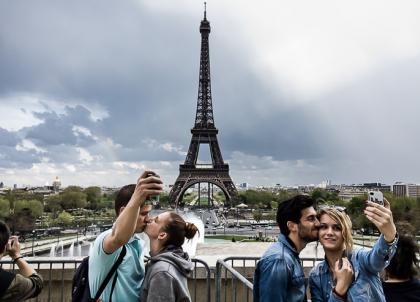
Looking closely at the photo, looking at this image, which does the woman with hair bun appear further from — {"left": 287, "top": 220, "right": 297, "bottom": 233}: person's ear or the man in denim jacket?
{"left": 287, "top": 220, "right": 297, "bottom": 233}: person's ear

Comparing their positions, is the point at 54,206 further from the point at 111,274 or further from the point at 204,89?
the point at 111,274

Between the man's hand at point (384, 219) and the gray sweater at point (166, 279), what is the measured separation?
4.74ft

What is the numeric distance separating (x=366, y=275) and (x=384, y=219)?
0.46m

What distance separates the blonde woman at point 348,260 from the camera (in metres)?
2.81

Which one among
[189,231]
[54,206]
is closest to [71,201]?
[54,206]

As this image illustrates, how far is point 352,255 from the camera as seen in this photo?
3.10m

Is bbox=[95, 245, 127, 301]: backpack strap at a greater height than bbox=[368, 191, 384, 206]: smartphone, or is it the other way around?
bbox=[368, 191, 384, 206]: smartphone

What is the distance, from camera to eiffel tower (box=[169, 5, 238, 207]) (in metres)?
70.4

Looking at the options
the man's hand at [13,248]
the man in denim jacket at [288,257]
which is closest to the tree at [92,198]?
the man's hand at [13,248]

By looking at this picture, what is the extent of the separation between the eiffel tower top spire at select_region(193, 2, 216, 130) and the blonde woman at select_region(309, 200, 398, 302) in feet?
226

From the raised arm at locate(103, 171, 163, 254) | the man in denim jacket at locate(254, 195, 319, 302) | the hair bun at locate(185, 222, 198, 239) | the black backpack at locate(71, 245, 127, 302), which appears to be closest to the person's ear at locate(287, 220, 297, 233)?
the man in denim jacket at locate(254, 195, 319, 302)

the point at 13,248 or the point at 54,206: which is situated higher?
the point at 13,248

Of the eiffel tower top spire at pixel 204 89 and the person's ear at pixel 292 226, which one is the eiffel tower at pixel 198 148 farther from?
the person's ear at pixel 292 226

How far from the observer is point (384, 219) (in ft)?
9.14
